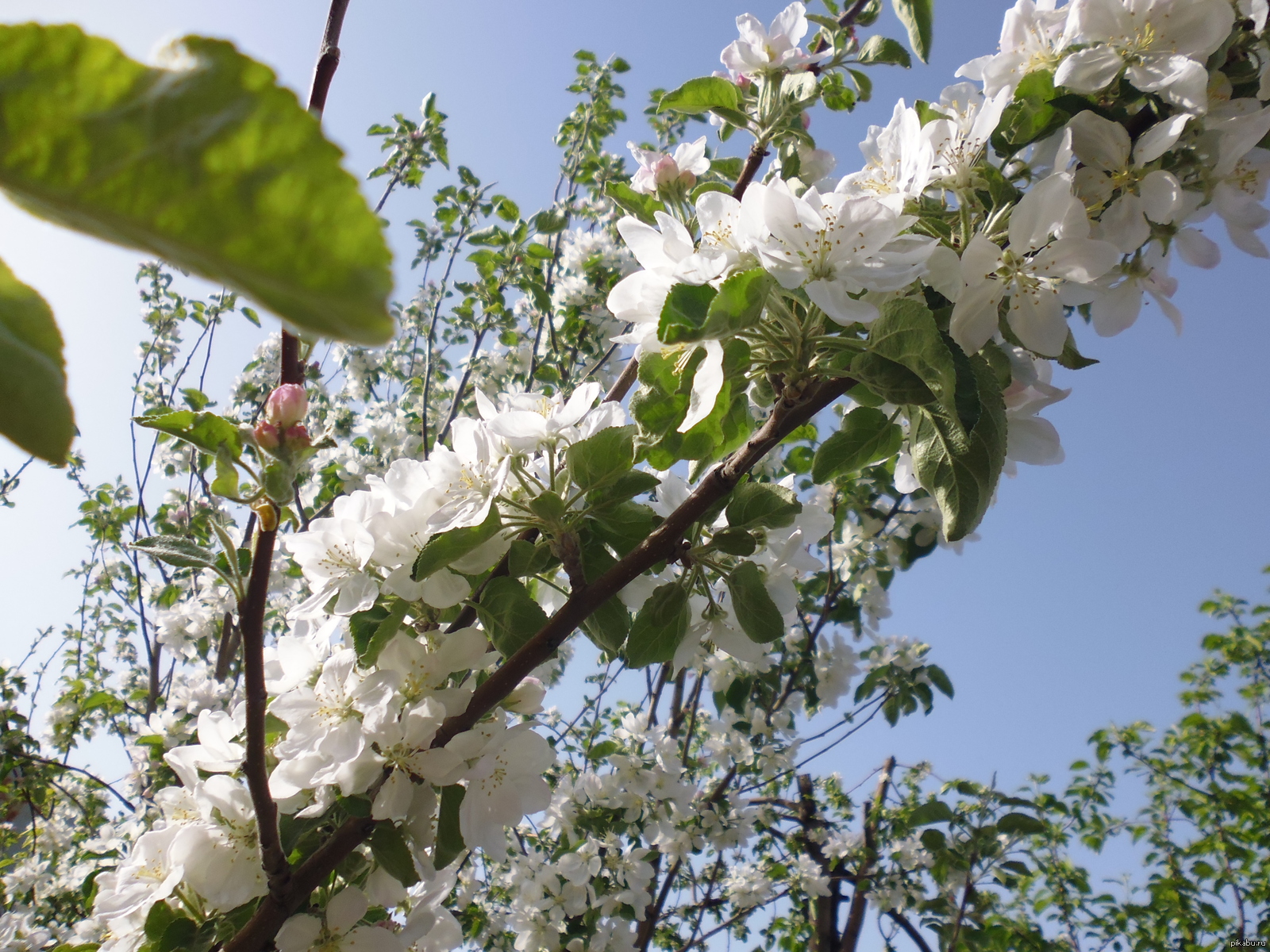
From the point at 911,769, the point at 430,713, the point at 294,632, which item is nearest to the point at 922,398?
the point at 430,713

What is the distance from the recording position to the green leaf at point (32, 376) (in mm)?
220

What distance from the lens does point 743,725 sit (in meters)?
4.18

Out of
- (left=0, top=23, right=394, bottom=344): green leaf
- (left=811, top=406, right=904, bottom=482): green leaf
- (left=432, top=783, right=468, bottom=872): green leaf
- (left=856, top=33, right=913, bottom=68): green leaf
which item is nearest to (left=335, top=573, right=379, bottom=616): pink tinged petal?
(left=432, top=783, right=468, bottom=872): green leaf

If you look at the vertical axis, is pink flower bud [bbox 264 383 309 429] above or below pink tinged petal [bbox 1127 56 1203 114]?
below

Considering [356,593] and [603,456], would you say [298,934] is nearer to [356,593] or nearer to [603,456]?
[356,593]

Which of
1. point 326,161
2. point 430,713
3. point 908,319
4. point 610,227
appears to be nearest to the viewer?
point 326,161

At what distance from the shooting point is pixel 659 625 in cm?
120

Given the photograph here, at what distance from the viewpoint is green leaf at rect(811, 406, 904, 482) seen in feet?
3.67

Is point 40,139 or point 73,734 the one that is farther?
point 73,734

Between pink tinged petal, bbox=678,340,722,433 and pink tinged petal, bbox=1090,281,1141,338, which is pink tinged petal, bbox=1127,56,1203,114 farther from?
pink tinged petal, bbox=678,340,722,433

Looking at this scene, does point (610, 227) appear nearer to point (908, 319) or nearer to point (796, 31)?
point (796, 31)

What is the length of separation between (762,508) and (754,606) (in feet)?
0.48

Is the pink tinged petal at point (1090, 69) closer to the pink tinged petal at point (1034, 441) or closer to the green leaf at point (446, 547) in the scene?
the pink tinged petal at point (1034, 441)

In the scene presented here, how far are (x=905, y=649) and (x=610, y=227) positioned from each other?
288cm
